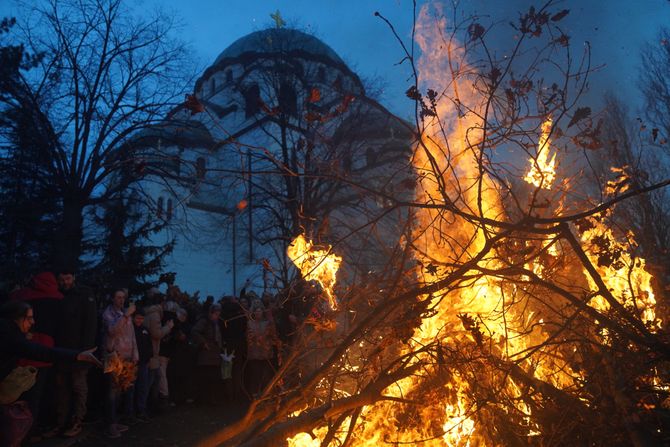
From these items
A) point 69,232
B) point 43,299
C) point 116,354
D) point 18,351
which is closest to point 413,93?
point 116,354

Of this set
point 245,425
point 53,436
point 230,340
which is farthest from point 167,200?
point 245,425

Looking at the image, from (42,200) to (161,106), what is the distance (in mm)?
4360

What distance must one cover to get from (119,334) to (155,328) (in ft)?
2.95

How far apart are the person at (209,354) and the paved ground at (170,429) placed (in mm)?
274

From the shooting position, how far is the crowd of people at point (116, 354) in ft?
14.5

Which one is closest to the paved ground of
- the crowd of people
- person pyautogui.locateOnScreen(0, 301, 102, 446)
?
the crowd of people

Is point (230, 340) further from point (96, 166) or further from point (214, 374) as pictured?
point (96, 166)

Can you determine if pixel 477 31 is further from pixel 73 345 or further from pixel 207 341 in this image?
pixel 207 341

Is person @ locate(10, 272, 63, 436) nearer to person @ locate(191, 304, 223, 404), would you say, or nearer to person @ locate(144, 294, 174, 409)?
person @ locate(144, 294, 174, 409)

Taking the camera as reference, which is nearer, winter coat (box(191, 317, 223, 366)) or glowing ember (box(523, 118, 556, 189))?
glowing ember (box(523, 118, 556, 189))

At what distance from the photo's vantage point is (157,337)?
8.27 metres

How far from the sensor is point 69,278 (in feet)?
23.3

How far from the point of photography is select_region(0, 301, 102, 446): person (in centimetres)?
405

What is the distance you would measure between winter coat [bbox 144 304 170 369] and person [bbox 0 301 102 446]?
3.51 metres
